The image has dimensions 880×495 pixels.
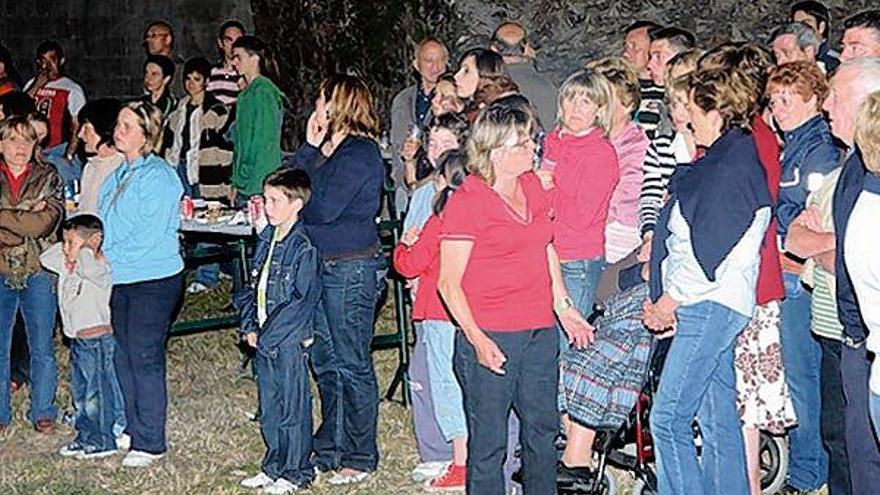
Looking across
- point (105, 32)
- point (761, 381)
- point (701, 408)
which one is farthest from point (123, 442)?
point (105, 32)

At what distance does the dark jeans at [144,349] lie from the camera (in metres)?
6.39

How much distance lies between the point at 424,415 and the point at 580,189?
1.34 meters

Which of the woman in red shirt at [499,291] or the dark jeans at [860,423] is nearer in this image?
the dark jeans at [860,423]

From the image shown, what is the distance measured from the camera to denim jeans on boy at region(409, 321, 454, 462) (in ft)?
20.8

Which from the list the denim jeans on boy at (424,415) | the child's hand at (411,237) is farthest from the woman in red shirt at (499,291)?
the denim jeans on boy at (424,415)

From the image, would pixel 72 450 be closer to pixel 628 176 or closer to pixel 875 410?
pixel 628 176

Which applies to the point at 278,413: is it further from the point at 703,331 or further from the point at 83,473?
the point at 703,331

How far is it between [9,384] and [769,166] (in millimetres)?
4077

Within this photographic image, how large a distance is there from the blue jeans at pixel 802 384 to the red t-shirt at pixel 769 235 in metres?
0.55

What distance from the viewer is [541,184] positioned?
5312mm

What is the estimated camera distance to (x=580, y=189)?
18.5 ft

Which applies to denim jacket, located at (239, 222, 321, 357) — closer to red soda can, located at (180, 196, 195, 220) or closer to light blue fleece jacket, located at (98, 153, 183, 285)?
light blue fleece jacket, located at (98, 153, 183, 285)

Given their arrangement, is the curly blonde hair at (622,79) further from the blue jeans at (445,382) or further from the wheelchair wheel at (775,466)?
the wheelchair wheel at (775,466)

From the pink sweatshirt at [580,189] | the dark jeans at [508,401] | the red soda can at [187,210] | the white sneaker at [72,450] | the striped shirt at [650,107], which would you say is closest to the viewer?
the dark jeans at [508,401]
